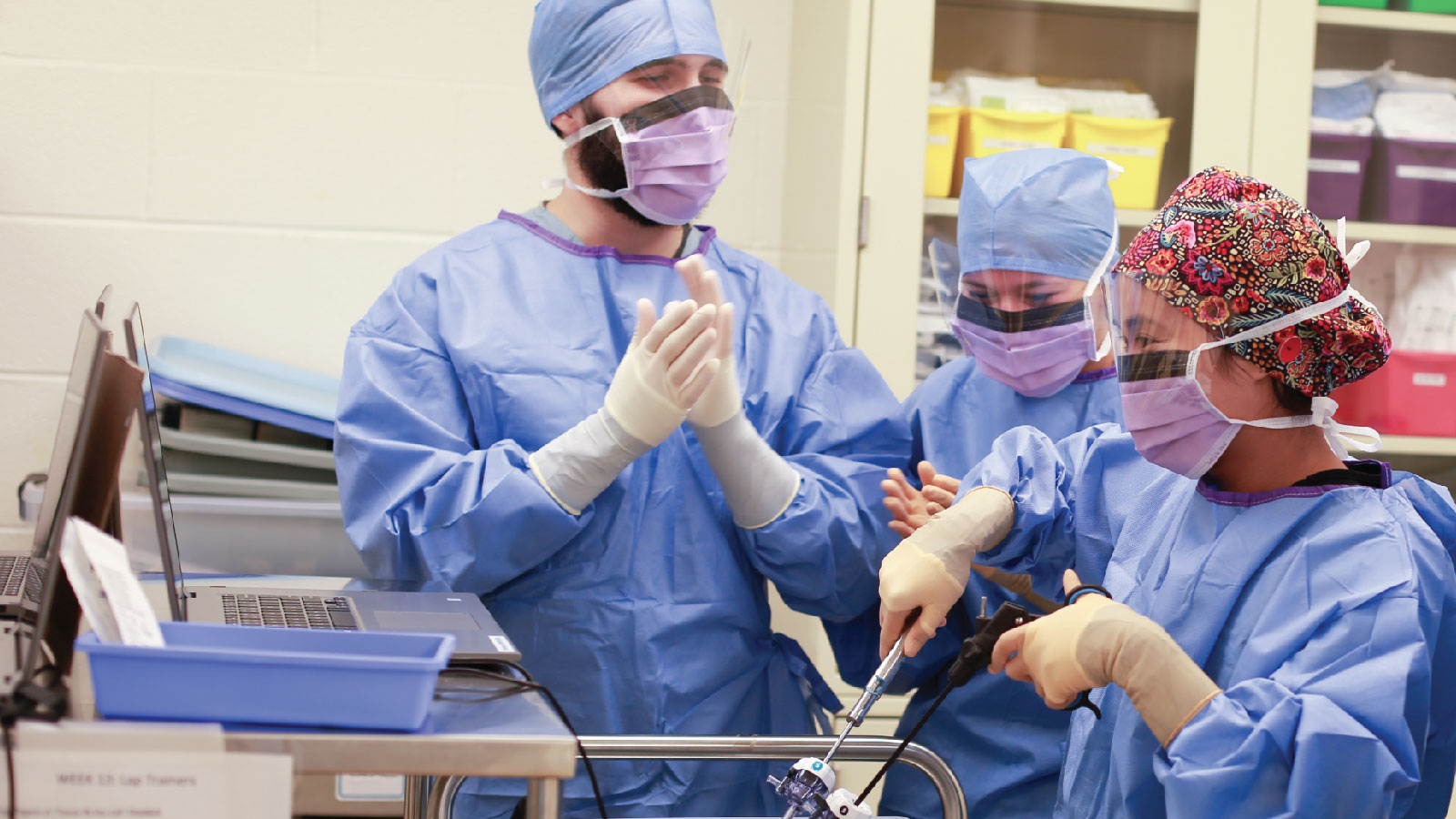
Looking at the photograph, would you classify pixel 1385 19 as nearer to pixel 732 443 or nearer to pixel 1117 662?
pixel 732 443

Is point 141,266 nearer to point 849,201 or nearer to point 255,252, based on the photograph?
point 255,252

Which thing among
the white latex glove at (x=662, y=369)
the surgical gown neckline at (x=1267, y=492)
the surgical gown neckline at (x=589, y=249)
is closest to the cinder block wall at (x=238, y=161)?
the surgical gown neckline at (x=589, y=249)

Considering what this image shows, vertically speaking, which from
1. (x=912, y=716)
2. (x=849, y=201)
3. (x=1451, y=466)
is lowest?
(x=912, y=716)

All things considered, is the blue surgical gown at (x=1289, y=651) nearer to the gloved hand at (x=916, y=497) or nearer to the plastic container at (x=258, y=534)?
the gloved hand at (x=916, y=497)

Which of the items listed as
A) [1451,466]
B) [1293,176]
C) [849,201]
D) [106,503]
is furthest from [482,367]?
[1451,466]

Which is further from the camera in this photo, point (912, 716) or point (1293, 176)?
point (1293, 176)

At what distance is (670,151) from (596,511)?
45 cm

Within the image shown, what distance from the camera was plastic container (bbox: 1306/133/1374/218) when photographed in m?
2.16

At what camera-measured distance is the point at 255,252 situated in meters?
2.18

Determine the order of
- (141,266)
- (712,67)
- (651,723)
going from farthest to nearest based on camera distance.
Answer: (141,266)
(712,67)
(651,723)

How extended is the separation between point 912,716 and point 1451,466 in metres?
1.34

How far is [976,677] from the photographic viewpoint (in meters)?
1.43

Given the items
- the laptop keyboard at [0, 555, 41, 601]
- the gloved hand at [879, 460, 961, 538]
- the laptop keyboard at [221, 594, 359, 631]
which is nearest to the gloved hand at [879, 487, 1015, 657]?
the gloved hand at [879, 460, 961, 538]

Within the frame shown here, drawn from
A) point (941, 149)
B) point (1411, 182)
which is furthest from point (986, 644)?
point (1411, 182)
